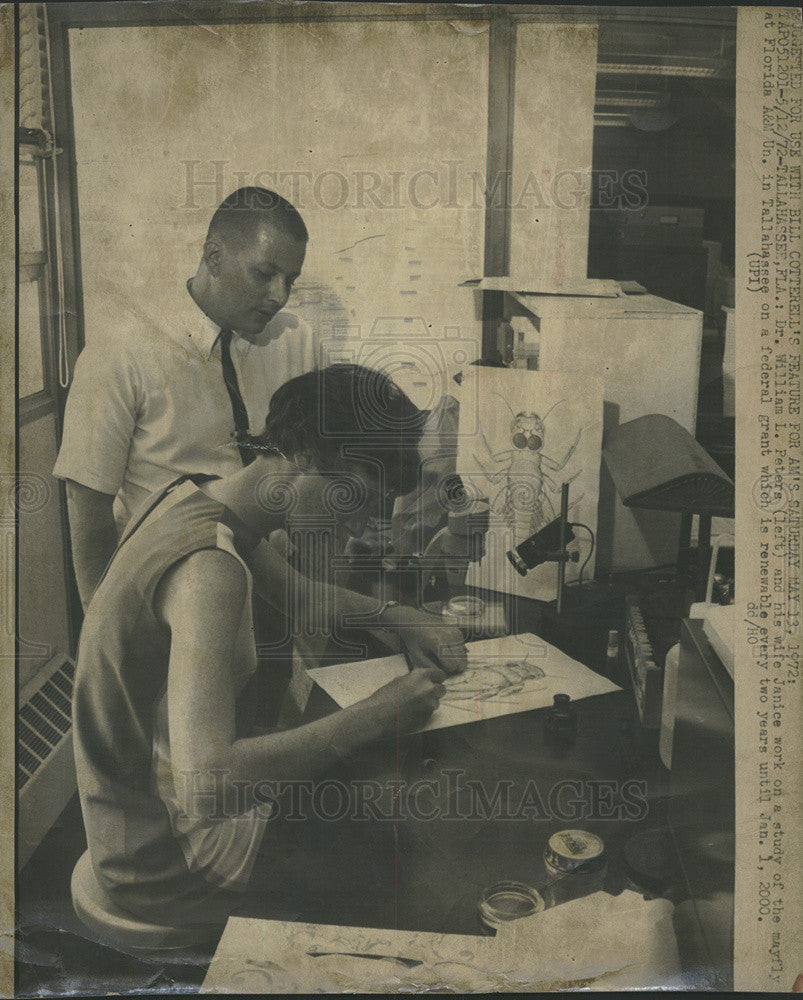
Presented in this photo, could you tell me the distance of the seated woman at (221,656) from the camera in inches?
74.5

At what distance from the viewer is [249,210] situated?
6.17 feet

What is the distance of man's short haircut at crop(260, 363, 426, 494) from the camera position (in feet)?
6.19

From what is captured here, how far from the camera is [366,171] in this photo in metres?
1.88

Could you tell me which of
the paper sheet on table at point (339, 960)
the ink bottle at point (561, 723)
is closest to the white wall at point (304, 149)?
the ink bottle at point (561, 723)

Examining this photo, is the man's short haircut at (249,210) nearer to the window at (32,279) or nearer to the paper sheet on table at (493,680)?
the window at (32,279)

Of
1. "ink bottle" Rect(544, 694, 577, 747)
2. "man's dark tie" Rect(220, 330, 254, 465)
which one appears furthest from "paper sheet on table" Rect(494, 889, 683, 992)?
"man's dark tie" Rect(220, 330, 254, 465)

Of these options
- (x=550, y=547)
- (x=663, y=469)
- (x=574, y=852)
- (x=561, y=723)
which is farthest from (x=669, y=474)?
(x=574, y=852)

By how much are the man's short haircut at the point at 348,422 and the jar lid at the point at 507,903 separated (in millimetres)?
808

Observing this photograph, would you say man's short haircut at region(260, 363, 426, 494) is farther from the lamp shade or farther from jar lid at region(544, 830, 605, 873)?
jar lid at region(544, 830, 605, 873)

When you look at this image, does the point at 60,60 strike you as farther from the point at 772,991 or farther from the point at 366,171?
the point at 772,991

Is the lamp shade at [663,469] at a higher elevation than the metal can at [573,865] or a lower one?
higher

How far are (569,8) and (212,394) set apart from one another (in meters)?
1.01

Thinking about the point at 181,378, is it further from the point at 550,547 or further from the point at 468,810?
the point at 468,810

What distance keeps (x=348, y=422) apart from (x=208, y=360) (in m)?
0.30
